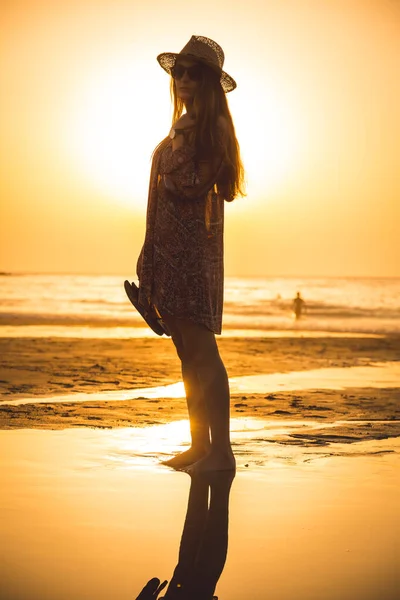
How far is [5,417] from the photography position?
656 cm

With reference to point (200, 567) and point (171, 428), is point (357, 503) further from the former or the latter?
point (171, 428)

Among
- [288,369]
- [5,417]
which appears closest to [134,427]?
[5,417]

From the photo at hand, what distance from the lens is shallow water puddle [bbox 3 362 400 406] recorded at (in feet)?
27.4

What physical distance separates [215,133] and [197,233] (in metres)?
0.51

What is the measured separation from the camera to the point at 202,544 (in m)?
3.33

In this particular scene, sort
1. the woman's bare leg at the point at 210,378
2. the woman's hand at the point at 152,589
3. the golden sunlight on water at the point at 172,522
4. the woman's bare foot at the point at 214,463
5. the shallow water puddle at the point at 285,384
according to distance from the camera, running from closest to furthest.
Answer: the woman's hand at the point at 152,589, the golden sunlight on water at the point at 172,522, the woman's bare foot at the point at 214,463, the woman's bare leg at the point at 210,378, the shallow water puddle at the point at 285,384

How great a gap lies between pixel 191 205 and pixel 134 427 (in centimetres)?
196

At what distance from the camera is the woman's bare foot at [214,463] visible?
471 cm

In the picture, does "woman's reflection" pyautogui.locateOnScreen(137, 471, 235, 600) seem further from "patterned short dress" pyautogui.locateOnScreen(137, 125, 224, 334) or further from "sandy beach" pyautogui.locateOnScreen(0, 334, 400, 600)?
"patterned short dress" pyautogui.locateOnScreen(137, 125, 224, 334)

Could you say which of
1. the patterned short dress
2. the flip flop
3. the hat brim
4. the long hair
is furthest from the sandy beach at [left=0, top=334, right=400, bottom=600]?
the hat brim

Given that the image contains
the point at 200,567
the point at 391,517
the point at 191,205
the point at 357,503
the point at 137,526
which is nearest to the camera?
the point at 200,567

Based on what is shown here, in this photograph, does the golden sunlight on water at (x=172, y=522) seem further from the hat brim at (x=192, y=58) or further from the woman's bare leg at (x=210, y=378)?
the hat brim at (x=192, y=58)

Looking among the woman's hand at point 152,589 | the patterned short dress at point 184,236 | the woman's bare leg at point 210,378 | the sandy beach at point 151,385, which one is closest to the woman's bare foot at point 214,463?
the woman's bare leg at point 210,378

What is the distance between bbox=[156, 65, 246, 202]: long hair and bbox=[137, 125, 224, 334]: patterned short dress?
0.03m
